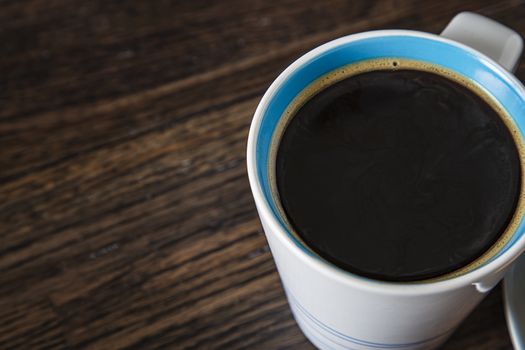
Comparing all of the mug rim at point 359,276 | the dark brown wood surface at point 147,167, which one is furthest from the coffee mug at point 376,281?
the dark brown wood surface at point 147,167

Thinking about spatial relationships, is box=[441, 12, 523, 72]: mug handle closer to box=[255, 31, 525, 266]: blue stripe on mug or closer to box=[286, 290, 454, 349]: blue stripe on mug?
box=[255, 31, 525, 266]: blue stripe on mug

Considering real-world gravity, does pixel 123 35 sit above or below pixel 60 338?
above

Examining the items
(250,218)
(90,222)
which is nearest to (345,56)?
(250,218)

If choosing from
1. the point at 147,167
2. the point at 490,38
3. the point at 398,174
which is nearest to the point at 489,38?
the point at 490,38

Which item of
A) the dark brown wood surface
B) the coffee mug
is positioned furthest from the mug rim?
the dark brown wood surface

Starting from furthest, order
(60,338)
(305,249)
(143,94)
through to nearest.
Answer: (143,94) → (60,338) → (305,249)

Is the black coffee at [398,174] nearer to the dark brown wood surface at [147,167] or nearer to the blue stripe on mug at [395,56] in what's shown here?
the blue stripe on mug at [395,56]

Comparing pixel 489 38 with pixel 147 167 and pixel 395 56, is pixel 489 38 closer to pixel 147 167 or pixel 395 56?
pixel 395 56

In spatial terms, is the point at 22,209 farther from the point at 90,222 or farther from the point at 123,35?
the point at 123,35
